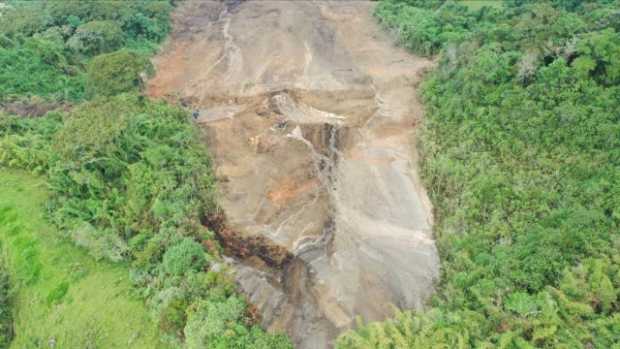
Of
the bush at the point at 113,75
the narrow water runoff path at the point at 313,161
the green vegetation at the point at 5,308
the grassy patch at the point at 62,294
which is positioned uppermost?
the bush at the point at 113,75

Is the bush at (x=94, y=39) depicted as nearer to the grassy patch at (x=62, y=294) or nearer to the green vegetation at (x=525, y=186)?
the grassy patch at (x=62, y=294)

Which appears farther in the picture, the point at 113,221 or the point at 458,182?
the point at 458,182

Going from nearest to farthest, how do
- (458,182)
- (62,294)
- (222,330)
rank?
(222,330) → (62,294) → (458,182)

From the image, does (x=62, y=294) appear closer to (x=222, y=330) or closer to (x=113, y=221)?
(x=113, y=221)

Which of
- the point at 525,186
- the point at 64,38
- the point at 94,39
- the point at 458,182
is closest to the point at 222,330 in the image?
the point at 458,182

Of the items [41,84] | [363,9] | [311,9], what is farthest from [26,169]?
[363,9]

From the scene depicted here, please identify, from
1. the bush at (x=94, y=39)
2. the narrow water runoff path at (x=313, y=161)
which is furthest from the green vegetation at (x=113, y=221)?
the bush at (x=94, y=39)

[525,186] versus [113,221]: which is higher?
[525,186]
